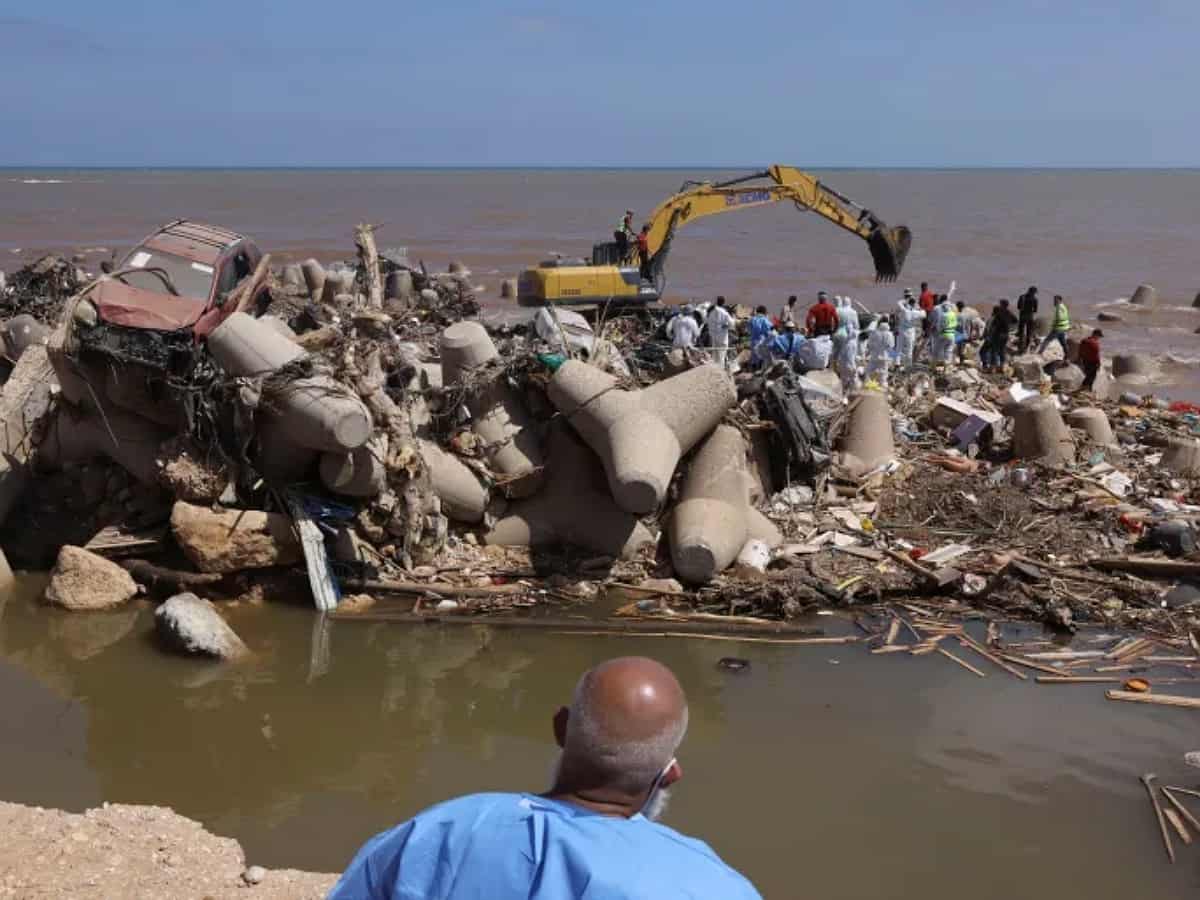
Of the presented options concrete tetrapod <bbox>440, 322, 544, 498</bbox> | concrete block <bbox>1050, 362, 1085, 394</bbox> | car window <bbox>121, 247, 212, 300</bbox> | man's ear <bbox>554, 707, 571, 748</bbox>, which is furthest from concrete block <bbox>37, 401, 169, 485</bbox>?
concrete block <bbox>1050, 362, 1085, 394</bbox>

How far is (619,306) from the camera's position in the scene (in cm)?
2020

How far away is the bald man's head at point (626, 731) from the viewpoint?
246 centimetres

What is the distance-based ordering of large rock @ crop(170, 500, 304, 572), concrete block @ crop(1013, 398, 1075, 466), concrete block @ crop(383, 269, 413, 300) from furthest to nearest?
1. concrete block @ crop(383, 269, 413, 300)
2. concrete block @ crop(1013, 398, 1075, 466)
3. large rock @ crop(170, 500, 304, 572)

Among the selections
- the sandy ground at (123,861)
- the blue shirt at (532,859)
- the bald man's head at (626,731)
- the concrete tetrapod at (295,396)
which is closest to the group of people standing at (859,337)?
the concrete tetrapod at (295,396)

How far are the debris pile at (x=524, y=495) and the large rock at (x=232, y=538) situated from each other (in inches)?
0.7

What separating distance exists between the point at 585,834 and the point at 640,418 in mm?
8441

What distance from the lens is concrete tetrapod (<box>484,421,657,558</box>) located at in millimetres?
10836

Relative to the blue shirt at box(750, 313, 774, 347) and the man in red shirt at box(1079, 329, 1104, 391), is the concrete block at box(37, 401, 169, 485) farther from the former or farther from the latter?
the man in red shirt at box(1079, 329, 1104, 391)

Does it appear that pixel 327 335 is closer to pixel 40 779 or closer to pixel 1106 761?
pixel 40 779

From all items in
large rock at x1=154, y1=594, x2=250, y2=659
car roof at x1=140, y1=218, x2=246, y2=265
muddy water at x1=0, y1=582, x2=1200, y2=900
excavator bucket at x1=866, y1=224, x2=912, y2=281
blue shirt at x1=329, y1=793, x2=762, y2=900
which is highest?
excavator bucket at x1=866, y1=224, x2=912, y2=281

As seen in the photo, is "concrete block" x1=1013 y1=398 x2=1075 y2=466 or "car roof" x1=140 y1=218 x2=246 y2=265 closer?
"car roof" x1=140 y1=218 x2=246 y2=265

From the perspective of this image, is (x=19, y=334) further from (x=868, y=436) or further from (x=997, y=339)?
(x=997, y=339)

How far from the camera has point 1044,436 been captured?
13.4m

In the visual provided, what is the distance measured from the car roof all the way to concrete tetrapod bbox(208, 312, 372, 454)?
3092 millimetres
